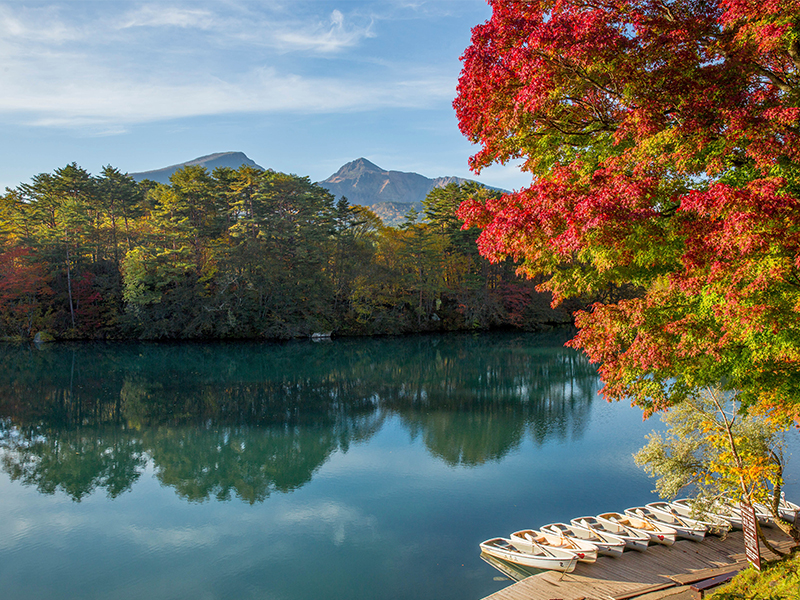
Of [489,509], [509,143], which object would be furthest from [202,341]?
[509,143]

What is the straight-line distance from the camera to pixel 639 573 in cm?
747

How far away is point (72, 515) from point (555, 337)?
118 feet

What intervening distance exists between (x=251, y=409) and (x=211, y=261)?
22016 millimetres

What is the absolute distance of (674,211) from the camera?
5.63 meters

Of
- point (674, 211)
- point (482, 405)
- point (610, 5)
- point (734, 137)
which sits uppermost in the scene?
point (610, 5)

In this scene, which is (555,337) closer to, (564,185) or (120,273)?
(120,273)

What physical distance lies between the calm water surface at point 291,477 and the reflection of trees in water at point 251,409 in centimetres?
11

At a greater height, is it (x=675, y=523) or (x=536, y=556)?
(x=536, y=556)

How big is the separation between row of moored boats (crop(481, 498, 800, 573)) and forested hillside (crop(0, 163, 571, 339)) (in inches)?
1232

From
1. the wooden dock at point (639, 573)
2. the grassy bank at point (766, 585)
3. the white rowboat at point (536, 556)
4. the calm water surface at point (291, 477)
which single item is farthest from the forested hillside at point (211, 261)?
the grassy bank at point (766, 585)

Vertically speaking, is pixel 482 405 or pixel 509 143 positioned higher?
pixel 509 143

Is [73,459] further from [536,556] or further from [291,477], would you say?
[536,556]

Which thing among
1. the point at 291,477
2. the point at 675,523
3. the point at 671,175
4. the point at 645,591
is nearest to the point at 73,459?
the point at 291,477

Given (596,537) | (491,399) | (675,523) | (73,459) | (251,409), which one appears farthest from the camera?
(491,399)
